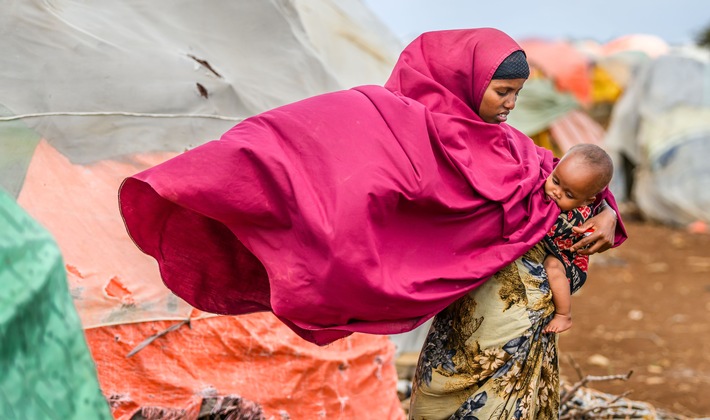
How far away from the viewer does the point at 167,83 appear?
3.48m

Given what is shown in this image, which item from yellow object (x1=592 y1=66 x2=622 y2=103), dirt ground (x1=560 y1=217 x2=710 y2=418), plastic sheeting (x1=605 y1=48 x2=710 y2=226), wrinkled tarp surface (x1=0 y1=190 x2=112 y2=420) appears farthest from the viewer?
yellow object (x1=592 y1=66 x2=622 y2=103)

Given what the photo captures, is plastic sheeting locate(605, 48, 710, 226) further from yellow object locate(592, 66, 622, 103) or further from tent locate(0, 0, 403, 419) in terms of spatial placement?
tent locate(0, 0, 403, 419)

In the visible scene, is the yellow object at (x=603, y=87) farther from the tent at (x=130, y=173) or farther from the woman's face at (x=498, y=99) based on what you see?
the woman's face at (x=498, y=99)

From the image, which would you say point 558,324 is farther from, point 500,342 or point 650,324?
A: point 650,324

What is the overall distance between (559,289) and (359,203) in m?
0.81

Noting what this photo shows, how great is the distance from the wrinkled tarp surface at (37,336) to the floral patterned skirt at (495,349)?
133cm

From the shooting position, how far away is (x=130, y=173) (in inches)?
130

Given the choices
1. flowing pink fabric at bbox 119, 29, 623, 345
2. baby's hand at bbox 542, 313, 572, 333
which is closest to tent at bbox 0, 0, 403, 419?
flowing pink fabric at bbox 119, 29, 623, 345

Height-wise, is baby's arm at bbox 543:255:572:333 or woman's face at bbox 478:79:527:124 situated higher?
woman's face at bbox 478:79:527:124

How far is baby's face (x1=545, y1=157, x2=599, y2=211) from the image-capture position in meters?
2.45

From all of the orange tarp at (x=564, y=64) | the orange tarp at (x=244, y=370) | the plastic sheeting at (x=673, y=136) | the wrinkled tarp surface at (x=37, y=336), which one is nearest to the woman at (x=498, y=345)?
the orange tarp at (x=244, y=370)

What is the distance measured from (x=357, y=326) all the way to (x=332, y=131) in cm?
54

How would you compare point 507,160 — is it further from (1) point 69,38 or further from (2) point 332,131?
A: (1) point 69,38

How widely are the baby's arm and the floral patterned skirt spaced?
0.07ft
